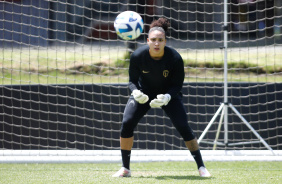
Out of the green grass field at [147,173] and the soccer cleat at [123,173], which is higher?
the soccer cleat at [123,173]

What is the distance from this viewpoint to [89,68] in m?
12.2

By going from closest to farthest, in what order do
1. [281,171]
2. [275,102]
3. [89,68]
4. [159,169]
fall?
1. [281,171]
2. [159,169]
3. [275,102]
4. [89,68]

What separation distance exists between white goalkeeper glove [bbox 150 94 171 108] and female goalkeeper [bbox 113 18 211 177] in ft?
0.54

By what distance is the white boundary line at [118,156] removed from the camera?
24.1 ft

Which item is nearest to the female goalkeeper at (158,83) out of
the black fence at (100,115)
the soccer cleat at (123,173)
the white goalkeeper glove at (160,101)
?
the soccer cleat at (123,173)

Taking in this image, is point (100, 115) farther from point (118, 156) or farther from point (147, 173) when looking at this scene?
point (147, 173)

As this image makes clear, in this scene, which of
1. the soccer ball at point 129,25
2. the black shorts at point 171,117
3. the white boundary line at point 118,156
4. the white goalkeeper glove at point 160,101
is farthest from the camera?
the white boundary line at point 118,156

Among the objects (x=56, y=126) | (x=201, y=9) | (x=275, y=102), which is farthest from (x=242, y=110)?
(x=201, y=9)

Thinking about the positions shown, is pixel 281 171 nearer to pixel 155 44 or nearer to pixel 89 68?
pixel 155 44

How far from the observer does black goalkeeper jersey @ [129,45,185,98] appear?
573 cm

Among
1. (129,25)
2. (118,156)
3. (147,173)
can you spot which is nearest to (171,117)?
(147,173)

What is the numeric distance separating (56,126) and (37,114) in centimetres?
37

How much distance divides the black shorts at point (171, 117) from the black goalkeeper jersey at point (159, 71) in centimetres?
15

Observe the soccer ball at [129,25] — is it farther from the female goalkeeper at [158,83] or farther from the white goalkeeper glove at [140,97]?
the white goalkeeper glove at [140,97]
